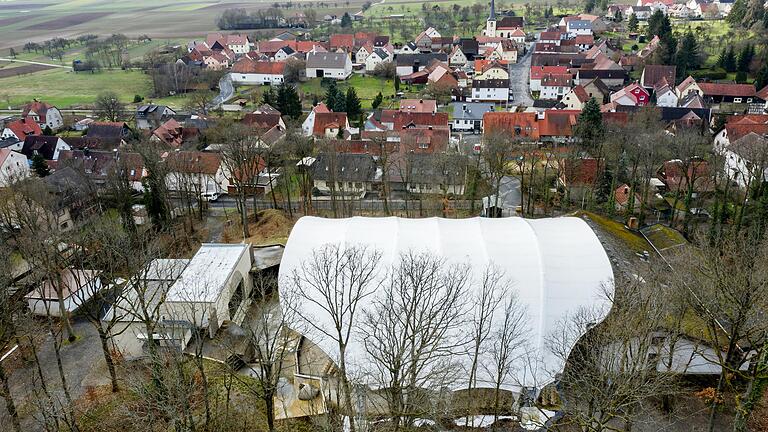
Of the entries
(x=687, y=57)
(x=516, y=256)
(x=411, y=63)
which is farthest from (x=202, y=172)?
(x=687, y=57)

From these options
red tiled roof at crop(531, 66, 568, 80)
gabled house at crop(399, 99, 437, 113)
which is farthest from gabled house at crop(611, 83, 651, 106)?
gabled house at crop(399, 99, 437, 113)

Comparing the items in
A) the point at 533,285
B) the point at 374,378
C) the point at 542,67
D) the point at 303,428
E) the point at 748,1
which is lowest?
the point at 303,428

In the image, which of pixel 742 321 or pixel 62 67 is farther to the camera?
pixel 62 67

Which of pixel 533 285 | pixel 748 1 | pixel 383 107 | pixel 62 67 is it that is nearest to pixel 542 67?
pixel 383 107

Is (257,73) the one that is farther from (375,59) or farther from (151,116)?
(151,116)

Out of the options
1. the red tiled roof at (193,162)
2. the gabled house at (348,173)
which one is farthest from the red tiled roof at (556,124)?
the red tiled roof at (193,162)

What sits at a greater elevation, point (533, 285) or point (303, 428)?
point (533, 285)

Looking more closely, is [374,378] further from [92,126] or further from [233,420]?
[92,126]
